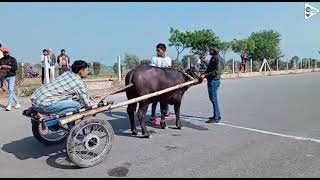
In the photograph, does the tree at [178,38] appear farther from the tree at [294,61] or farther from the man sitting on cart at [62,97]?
the man sitting on cart at [62,97]

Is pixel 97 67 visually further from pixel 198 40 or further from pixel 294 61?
pixel 294 61

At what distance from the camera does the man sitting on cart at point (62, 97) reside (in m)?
6.36

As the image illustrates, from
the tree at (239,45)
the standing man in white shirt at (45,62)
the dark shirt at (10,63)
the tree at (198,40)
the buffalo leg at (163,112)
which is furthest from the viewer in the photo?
the tree at (239,45)

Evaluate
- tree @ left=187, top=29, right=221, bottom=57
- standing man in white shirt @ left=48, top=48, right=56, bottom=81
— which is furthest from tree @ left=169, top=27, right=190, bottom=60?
standing man in white shirt @ left=48, top=48, right=56, bottom=81

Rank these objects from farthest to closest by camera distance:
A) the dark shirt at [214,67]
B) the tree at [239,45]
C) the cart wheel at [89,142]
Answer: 1. the tree at [239,45]
2. the dark shirt at [214,67]
3. the cart wheel at [89,142]

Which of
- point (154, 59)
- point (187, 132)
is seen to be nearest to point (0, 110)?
point (154, 59)

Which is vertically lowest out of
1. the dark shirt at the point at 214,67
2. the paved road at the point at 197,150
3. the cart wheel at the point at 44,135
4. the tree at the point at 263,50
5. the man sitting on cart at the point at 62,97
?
the paved road at the point at 197,150

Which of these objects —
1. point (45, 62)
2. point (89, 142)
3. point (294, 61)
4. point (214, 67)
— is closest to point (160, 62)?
point (214, 67)

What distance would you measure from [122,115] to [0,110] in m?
3.77

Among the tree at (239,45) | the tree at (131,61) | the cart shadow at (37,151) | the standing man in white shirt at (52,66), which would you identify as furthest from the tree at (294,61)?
the cart shadow at (37,151)

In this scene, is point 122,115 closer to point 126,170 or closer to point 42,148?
point 42,148

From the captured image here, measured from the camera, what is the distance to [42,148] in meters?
7.30

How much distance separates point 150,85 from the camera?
8.00 metres

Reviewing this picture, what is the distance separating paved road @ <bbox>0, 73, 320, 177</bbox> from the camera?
5.80 m
